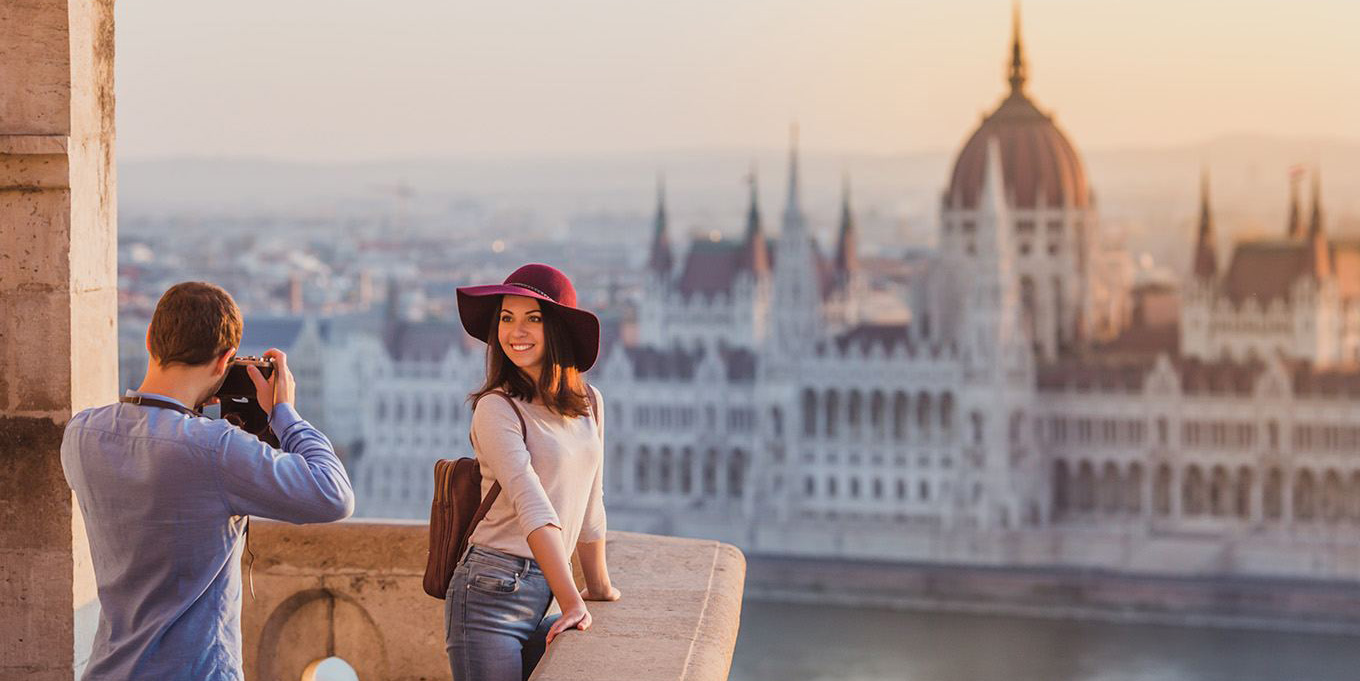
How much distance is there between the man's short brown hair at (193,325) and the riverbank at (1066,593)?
70.2 ft

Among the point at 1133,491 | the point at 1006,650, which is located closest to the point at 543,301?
the point at 1006,650

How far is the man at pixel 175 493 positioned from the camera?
1664mm

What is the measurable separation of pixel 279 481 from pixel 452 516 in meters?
0.32

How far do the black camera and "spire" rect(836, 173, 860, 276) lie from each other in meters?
33.5

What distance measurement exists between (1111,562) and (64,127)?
23383 mm

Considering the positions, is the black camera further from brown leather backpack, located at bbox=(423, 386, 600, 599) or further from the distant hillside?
the distant hillside

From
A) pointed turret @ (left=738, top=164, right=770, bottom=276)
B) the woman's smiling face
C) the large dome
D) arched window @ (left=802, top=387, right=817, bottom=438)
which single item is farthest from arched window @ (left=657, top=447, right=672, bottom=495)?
the woman's smiling face

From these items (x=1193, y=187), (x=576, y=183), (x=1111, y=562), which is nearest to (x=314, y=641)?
(x=1111, y=562)

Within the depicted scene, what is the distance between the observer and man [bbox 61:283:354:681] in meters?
1.66

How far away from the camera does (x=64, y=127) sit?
2188 mm

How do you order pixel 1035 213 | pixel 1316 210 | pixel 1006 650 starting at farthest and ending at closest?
pixel 1035 213
pixel 1316 210
pixel 1006 650

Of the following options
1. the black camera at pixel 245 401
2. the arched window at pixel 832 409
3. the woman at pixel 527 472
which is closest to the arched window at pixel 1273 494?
the arched window at pixel 832 409

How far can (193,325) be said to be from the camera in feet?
5.47

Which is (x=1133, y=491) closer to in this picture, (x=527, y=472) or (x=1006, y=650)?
(x=1006, y=650)
